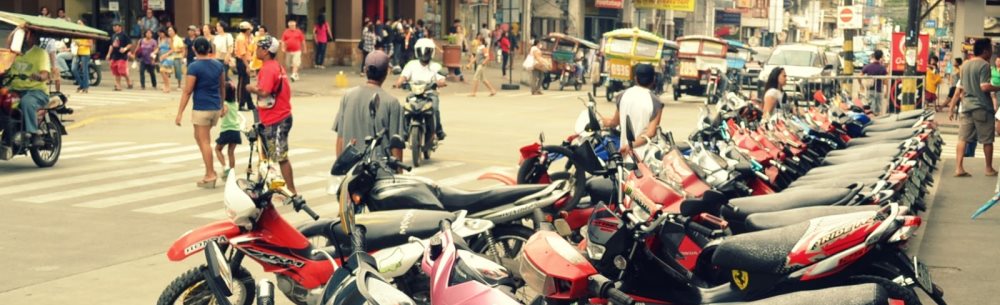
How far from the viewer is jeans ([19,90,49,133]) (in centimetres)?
1595

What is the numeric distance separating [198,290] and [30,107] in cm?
966

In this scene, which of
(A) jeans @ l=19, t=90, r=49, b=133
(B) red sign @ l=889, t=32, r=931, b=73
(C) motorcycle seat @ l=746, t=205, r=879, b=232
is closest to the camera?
(C) motorcycle seat @ l=746, t=205, r=879, b=232

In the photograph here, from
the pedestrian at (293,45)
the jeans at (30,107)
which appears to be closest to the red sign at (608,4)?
the pedestrian at (293,45)

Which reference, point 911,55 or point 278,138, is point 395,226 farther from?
point 911,55

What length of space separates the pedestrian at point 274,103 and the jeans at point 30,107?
3866 mm

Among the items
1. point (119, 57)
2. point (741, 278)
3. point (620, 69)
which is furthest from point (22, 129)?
point (620, 69)

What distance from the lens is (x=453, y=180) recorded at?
1595cm

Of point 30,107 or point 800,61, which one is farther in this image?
point 800,61

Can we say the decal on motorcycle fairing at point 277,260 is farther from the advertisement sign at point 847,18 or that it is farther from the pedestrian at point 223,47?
the pedestrian at point 223,47

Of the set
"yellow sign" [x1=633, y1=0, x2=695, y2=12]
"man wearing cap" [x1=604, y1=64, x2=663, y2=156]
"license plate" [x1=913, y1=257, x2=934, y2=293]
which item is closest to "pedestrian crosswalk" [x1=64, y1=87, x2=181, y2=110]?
"man wearing cap" [x1=604, y1=64, x2=663, y2=156]

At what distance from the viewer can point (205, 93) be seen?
14.4 metres

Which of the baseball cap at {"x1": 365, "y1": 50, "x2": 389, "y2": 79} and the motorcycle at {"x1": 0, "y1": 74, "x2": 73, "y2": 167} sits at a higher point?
the baseball cap at {"x1": 365, "y1": 50, "x2": 389, "y2": 79}

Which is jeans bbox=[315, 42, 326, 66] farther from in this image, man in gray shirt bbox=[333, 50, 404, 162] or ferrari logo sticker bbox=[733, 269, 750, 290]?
ferrari logo sticker bbox=[733, 269, 750, 290]

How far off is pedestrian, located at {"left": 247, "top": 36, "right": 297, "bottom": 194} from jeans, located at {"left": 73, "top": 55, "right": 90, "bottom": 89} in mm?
18611
